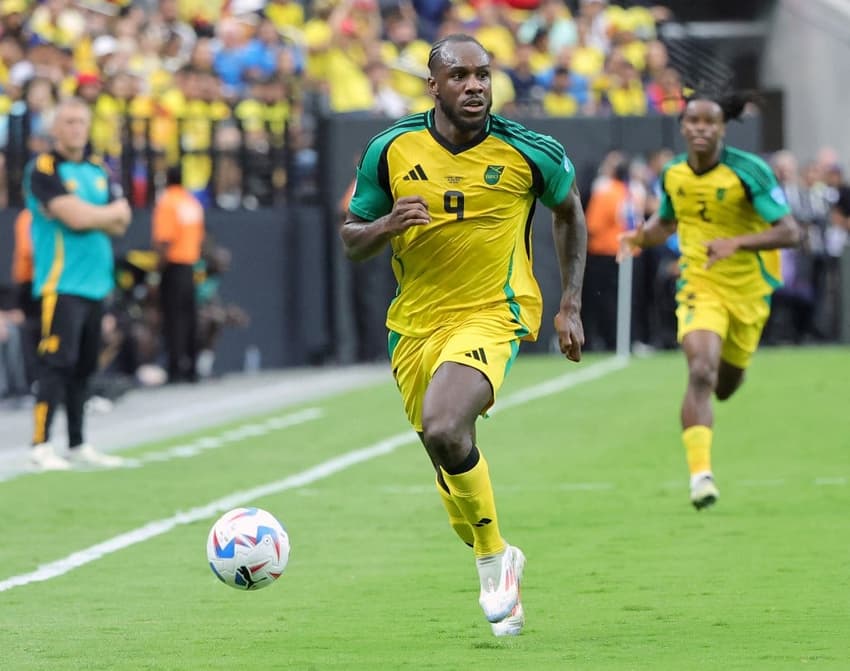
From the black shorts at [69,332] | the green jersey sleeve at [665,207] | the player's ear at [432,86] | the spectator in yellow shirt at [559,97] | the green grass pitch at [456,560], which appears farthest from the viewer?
the spectator in yellow shirt at [559,97]

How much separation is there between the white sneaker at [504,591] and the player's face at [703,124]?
182 inches

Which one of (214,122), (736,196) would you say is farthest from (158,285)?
(736,196)

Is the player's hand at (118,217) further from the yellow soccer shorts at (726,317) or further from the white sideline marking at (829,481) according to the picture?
the white sideline marking at (829,481)

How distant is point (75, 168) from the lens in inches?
559

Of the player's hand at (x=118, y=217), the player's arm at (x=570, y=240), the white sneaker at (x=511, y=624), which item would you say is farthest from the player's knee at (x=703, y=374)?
the player's hand at (x=118, y=217)

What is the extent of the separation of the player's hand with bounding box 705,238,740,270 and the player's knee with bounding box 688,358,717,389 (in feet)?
1.80

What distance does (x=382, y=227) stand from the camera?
7.33 metres

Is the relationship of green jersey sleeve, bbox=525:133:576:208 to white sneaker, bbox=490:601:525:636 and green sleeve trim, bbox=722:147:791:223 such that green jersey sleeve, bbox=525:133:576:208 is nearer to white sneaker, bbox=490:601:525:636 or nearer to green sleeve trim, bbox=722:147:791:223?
white sneaker, bbox=490:601:525:636

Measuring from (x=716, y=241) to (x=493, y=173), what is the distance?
12.9 feet

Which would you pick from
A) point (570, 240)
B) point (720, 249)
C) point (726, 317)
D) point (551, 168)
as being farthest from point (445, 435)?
point (726, 317)

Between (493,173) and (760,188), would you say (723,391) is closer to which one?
(760,188)

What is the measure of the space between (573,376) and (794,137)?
41.5 feet

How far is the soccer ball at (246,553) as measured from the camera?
7680 mm

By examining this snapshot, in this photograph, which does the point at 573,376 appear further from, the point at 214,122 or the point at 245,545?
the point at 245,545
